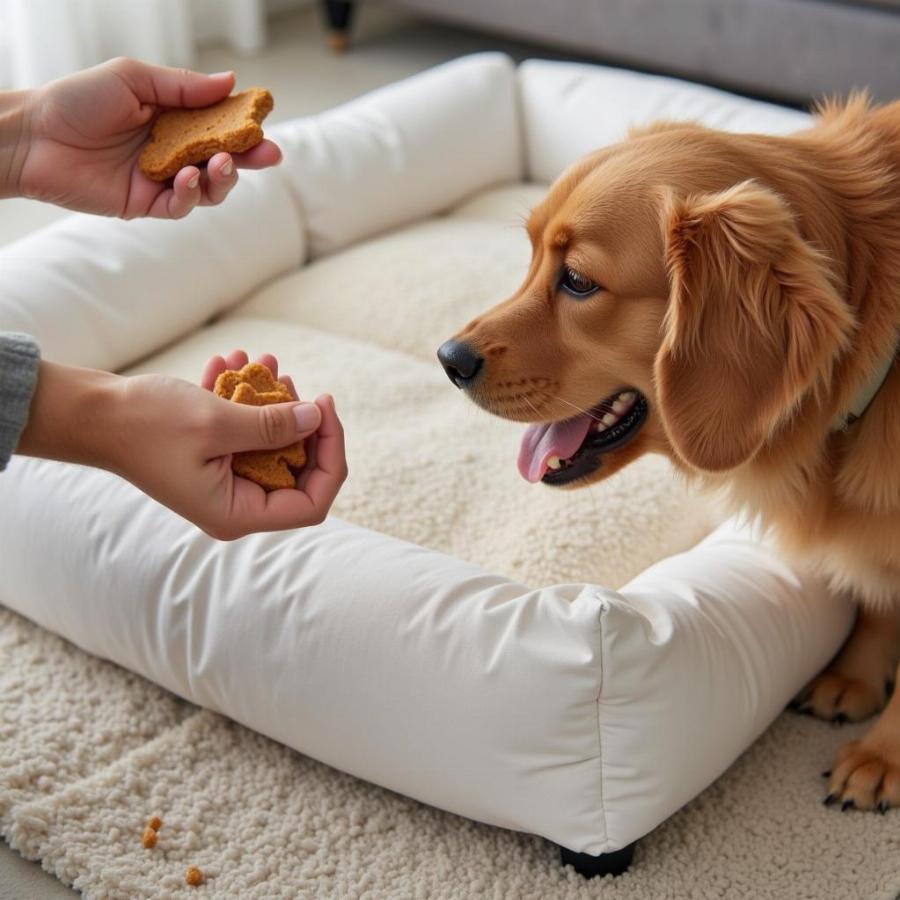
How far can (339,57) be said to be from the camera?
4641mm

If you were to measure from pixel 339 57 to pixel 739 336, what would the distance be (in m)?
3.61

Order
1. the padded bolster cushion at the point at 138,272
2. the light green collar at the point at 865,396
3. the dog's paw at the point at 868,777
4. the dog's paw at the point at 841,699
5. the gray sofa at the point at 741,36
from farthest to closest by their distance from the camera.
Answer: the gray sofa at the point at 741,36 → the padded bolster cushion at the point at 138,272 → the dog's paw at the point at 841,699 → the dog's paw at the point at 868,777 → the light green collar at the point at 865,396

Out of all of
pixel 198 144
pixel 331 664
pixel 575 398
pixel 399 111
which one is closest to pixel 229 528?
pixel 331 664

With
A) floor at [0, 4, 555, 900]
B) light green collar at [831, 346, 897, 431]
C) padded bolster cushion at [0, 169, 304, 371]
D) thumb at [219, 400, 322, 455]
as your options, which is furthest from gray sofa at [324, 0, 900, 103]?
thumb at [219, 400, 322, 455]

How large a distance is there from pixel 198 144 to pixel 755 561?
927mm

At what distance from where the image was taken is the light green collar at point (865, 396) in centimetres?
145

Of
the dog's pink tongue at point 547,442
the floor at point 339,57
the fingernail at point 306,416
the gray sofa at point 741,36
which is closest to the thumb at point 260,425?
the fingernail at point 306,416

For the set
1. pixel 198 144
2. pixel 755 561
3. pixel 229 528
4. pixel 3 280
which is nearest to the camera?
pixel 229 528

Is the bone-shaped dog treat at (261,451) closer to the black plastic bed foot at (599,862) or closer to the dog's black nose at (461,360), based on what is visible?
the dog's black nose at (461,360)

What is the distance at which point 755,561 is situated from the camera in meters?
1.75

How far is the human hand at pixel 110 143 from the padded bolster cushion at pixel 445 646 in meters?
0.38

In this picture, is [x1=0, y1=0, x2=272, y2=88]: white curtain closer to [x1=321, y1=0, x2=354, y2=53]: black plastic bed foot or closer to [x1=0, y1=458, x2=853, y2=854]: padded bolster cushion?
[x1=321, y1=0, x2=354, y2=53]: black plastic bed foot

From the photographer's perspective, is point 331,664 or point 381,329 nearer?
point 331,664

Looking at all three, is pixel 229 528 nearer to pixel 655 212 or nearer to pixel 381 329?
pixel 655 212
